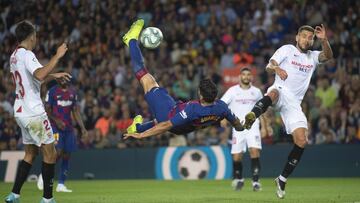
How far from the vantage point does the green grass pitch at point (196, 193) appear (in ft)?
44.1

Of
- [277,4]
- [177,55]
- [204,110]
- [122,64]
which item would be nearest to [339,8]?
[277,4]

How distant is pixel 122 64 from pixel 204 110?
12.7 m

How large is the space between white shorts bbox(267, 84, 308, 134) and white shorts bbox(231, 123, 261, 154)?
328cm

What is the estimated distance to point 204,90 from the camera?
1216cm

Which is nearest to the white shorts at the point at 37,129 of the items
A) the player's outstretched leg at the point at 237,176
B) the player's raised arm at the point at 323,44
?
the player's raised arm at the point at 323,44

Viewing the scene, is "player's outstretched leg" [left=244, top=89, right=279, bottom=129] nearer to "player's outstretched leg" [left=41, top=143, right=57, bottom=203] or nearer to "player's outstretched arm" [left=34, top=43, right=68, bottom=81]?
"player's outstretched leg" [left=41, top=143, right=57, bottom=203]

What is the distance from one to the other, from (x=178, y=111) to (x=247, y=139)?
496 centimetres

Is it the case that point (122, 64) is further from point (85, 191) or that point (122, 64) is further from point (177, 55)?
point (85, 191)

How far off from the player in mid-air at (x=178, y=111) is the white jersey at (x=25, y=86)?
1485mm

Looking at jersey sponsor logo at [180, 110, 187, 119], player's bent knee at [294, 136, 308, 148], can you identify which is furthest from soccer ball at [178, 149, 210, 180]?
jersey sponsor logo at [180, 110, 187, 119]

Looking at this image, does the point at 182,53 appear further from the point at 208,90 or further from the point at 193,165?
the point at 208,90

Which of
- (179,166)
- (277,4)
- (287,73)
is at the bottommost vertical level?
(179,166)

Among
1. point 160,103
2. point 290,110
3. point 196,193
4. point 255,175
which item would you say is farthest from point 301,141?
point 255,175

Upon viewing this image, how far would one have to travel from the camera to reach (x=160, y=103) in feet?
42.3
